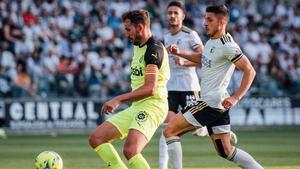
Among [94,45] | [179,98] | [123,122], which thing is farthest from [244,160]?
[94,45]

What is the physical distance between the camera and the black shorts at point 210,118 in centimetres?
1162

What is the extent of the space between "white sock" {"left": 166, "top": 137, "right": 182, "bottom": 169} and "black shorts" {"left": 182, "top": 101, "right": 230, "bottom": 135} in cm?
54

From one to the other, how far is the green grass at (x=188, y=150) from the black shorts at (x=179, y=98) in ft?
4.48

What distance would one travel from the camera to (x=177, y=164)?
12500 millimetres

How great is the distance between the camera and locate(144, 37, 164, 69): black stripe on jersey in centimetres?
1056

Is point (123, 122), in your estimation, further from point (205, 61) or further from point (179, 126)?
point (205, 61)

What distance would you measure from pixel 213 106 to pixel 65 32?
1776cm

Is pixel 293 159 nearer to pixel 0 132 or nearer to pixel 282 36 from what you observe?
pixel 0 132

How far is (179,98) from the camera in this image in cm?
1452

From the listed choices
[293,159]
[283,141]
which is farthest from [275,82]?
[293,159]

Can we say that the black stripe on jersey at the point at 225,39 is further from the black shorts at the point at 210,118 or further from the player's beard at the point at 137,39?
the player's beard at the point at 137,39

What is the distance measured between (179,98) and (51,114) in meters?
12.6

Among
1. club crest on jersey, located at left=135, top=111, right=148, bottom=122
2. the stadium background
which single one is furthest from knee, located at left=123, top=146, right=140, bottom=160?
the stadium background

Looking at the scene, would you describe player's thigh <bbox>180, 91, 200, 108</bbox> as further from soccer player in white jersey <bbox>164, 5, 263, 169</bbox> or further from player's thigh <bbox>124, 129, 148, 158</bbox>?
player's thigh <bbox>124, 129, 148, 158</bbox>
